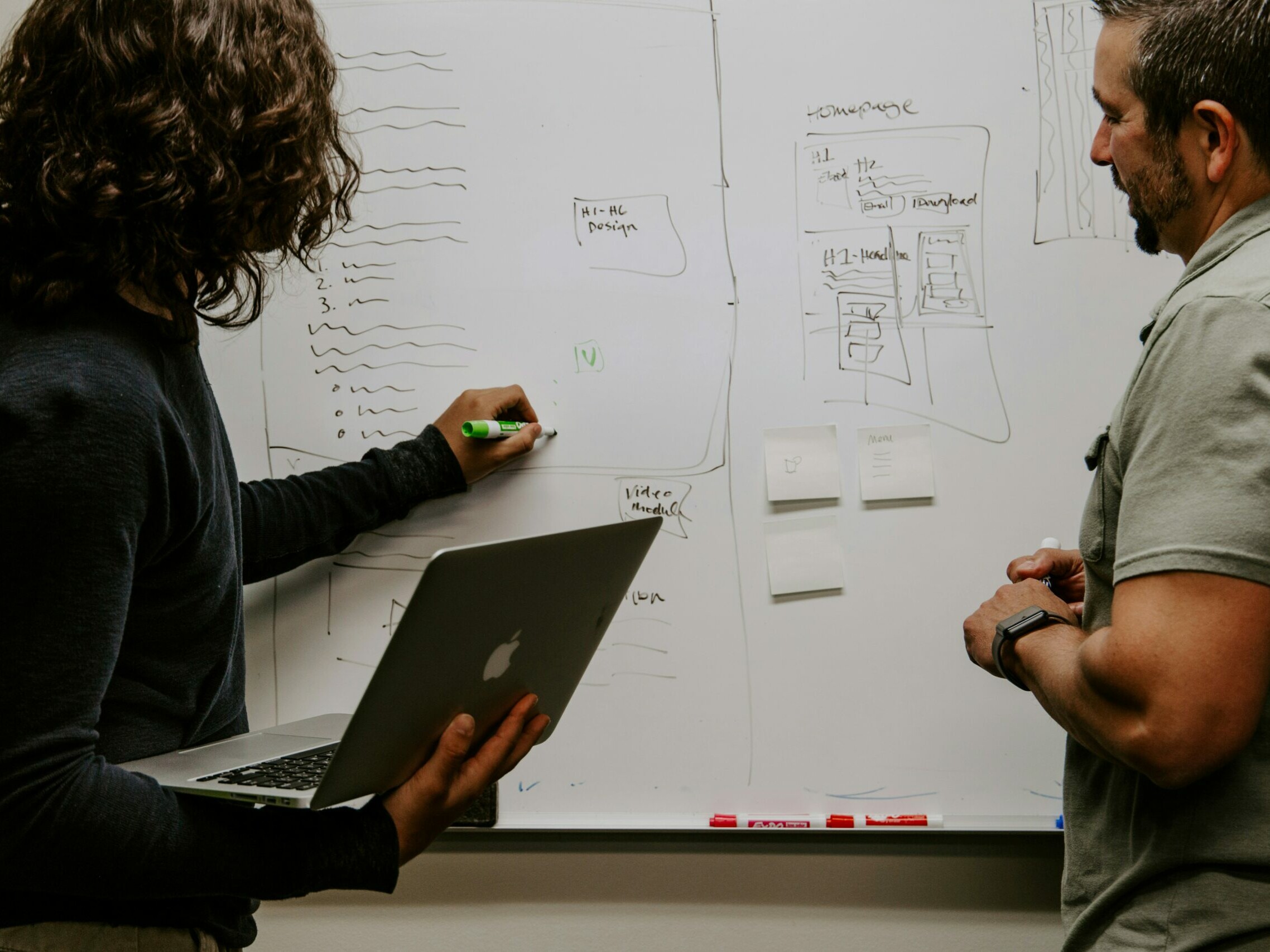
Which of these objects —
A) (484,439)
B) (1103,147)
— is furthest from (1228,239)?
(484,439)

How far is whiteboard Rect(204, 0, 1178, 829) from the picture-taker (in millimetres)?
1292

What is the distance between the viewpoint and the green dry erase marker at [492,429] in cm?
129

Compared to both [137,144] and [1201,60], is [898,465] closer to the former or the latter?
[1201,60]

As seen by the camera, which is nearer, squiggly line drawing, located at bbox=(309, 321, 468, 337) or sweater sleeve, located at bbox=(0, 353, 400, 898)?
sweater sleeve, located at bbox=(0, 353, 400, 898)

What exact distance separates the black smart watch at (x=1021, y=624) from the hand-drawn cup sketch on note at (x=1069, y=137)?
628 millimetres

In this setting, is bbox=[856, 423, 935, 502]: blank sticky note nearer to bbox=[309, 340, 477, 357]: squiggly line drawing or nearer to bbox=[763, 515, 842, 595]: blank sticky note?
bbox=[763, 515, 842, 595]: blank sticky note

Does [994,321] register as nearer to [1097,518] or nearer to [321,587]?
[1097,518]

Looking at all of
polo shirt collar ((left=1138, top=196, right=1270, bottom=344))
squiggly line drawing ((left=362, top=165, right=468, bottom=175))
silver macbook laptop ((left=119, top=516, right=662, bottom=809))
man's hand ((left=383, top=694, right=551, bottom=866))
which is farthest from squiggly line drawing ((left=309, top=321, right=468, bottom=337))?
polo shirt collar ((left=1138, top=196, right=1270, bottom=344))

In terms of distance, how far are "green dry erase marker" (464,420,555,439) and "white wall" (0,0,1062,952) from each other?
0.58 metres

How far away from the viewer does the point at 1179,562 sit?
2.27 feet

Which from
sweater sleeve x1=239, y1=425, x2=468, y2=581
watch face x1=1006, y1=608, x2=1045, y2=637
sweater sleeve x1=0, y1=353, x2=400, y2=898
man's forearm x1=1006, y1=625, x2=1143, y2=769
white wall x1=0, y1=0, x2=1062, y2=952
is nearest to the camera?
sweater sleeve x1=0, y1=353, x2=400, y2=898

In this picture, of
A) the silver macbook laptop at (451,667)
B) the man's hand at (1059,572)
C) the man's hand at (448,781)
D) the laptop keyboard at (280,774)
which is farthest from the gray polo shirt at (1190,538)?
the laptop keyboard at (280,774)

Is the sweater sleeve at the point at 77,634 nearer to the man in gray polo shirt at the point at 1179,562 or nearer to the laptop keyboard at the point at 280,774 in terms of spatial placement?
the laptop keyboard at the point at 280,774

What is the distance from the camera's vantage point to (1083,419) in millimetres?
1284
